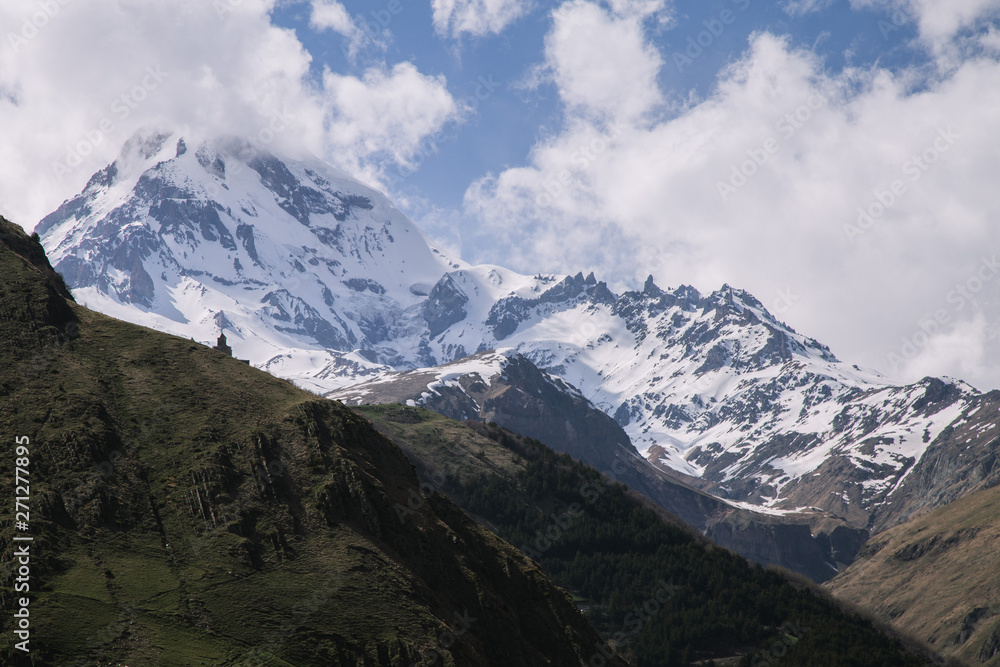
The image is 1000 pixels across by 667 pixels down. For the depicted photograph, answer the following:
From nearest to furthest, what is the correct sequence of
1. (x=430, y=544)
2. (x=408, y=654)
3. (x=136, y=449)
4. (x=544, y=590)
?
(x=408, y=654) → (x=136, y=449) → (x=430, y=544) → (x=544, y=590)

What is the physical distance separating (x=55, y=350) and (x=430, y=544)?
37032 millimetres

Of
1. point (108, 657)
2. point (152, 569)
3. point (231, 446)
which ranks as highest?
point (231, 446)

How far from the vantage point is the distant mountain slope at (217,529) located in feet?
201

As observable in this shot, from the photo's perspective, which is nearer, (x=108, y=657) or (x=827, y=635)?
(x=108, y=657)

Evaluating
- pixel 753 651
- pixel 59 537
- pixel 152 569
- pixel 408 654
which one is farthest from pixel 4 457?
pixel 753 651

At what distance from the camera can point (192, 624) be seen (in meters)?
61.6

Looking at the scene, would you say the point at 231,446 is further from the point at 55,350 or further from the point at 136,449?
the point at 55,350

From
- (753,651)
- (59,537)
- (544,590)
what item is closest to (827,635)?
(753,651)

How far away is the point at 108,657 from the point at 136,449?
72.6 feet

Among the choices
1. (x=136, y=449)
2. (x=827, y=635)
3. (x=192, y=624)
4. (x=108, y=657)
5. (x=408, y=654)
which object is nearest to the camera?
(x=108, y=657)

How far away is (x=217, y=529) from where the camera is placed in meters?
70.4

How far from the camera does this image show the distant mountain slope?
61125 millimetres

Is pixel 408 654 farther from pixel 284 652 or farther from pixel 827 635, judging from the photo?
pixel 827 635

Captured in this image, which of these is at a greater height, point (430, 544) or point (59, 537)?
point (430, 544)
